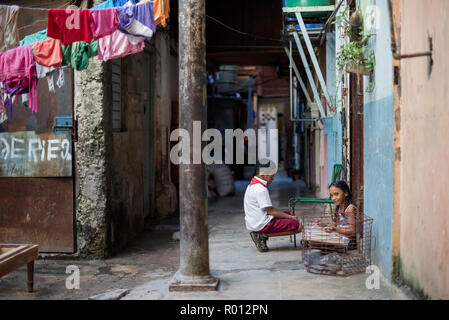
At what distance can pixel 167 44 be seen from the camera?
462 inches

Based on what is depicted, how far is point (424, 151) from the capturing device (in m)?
4.59

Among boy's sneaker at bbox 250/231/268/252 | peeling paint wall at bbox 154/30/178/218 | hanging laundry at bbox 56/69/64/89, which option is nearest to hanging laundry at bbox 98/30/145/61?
hanging laundry at bbox 56/69/64/89

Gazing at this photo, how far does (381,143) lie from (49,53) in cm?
390

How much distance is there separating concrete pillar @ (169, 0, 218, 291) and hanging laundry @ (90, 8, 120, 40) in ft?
3.26

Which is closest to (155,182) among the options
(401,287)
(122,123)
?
(122,123)

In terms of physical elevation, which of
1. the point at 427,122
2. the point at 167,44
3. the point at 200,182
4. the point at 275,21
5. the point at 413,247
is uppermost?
the point at 275,21

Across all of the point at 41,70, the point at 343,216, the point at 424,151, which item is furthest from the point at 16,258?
the point at 424,151

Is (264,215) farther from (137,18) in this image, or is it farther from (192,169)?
(137,18)

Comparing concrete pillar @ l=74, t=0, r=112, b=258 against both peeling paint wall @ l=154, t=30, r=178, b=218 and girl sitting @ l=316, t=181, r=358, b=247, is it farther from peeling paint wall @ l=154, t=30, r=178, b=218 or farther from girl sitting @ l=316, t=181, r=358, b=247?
peeling paint wall @ l=154, t=30, r=178, b=218

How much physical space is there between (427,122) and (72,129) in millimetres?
4714

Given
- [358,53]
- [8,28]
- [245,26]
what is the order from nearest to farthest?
[358,53] < [8,28] < [245,26]

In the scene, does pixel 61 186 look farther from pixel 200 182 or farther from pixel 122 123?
pixel 200 182

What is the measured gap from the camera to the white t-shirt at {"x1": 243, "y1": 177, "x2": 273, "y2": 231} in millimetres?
7219

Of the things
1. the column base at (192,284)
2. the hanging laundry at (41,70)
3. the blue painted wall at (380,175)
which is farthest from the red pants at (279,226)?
the hanging laundry at (41,70)
